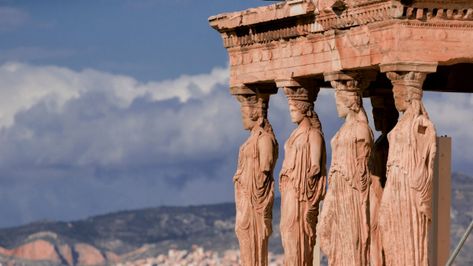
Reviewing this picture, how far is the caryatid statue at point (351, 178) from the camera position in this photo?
1556 inches

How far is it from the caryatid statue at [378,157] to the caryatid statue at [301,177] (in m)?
0.87

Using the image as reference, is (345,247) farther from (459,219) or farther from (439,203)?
(459,219)

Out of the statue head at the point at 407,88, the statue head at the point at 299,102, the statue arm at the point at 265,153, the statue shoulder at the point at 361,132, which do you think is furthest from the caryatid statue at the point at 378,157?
the statue head at the point at 407,88

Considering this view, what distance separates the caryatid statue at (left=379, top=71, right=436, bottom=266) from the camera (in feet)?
124

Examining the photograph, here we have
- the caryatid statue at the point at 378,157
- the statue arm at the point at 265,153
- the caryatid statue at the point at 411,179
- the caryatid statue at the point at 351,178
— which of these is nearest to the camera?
the caryatid statue at the point at 411,179

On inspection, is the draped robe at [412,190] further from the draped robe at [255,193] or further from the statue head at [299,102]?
the draped robe at [255,193]

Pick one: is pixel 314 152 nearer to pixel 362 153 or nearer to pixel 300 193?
pixel 300 193

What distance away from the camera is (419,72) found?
38000mm

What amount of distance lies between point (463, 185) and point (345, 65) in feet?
90.9

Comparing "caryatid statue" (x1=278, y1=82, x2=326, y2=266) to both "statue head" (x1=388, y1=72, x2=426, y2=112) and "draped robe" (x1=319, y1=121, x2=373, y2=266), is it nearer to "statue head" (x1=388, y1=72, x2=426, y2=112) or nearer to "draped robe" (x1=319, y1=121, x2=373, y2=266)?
"draped robe" (x1=319, y1=121, x2=373, y2=266)

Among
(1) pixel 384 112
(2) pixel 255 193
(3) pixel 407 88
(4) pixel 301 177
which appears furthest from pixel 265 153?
(3) pixel 407 88

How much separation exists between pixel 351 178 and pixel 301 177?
6.68ft

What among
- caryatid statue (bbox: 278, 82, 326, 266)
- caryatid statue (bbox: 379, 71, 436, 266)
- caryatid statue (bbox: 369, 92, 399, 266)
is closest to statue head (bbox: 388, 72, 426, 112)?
caryatid statue (bbox: 379, 71, 436, 266)

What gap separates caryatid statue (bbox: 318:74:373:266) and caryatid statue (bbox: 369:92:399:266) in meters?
0.50
